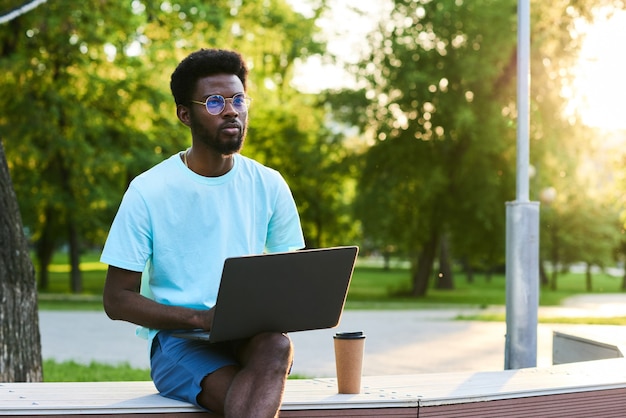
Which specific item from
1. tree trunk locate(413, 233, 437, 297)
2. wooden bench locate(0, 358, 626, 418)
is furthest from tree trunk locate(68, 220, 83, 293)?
wooden bench locate(0, 358, 626, 418)

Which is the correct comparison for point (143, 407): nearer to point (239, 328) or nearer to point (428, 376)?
point (239, 328)

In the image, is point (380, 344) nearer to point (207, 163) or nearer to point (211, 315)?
point (207, 163)

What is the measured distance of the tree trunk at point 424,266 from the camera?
30016 mm

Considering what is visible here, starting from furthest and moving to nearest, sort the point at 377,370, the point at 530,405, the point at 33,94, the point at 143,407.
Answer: the point at 33,94 < the point at 377,370 < the point at 530,405 < the point at 143,407

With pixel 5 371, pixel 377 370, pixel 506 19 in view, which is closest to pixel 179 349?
pixel 5 371

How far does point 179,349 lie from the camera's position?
333 cm

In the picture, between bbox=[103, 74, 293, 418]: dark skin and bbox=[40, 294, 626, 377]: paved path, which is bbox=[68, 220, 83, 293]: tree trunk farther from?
bbox=[103, 74, 293, 418]: dark skin

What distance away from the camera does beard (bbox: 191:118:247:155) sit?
3381mm

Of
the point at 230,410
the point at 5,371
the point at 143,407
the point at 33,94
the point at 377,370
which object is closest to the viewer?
the point at 230,410

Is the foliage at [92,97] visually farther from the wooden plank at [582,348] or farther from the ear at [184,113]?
the ear at [184,113]

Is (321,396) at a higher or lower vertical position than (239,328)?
lower

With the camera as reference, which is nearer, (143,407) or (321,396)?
(143,407)

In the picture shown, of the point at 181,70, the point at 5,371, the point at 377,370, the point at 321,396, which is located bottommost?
the point at 377,370

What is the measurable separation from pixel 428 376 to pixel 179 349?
1392 mm
